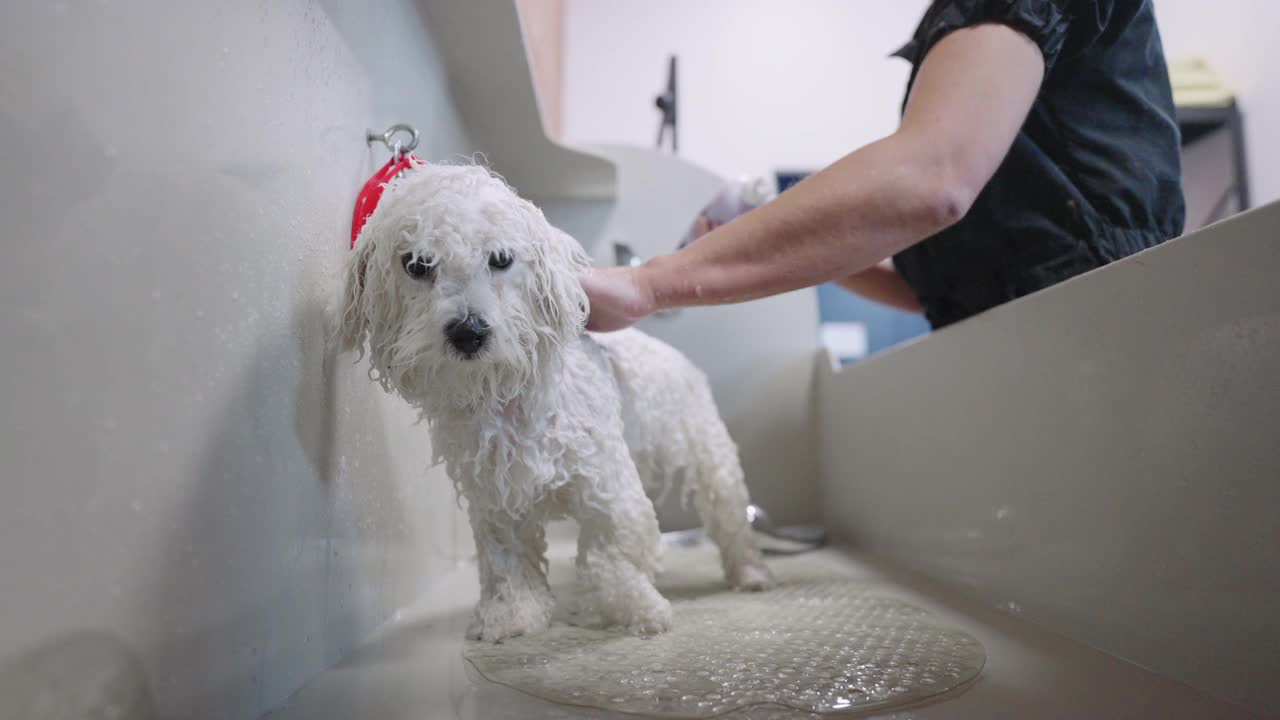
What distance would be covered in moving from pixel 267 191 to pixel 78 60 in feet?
0.65

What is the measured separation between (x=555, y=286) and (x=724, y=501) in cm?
52

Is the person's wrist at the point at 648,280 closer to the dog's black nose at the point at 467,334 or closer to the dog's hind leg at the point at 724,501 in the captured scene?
the dog's black nose at the point at 467,334

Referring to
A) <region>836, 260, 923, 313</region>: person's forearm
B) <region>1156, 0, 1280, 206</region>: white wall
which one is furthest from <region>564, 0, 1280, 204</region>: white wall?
<region>836, 260, 923, 313</region>: person's forearm

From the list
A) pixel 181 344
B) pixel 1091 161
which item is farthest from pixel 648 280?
pixel 1091 161

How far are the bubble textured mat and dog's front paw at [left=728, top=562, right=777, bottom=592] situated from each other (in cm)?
13

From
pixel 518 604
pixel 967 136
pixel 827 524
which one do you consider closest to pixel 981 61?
pixel 967 136

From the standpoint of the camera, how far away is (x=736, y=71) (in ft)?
9.30

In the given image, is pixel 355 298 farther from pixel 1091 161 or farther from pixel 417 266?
pixel 1091 161

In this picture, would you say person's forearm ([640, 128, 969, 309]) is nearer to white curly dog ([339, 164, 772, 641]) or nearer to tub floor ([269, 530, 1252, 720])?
white curly dog ([339, 164, 772, 641])

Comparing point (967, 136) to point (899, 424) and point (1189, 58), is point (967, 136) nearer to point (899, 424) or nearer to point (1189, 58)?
point (899, 424)

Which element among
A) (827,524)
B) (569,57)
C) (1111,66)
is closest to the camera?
(1111,66)

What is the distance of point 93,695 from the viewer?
39cm

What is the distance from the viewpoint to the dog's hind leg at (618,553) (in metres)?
0.79

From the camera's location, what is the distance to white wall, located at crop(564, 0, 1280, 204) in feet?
8.95
